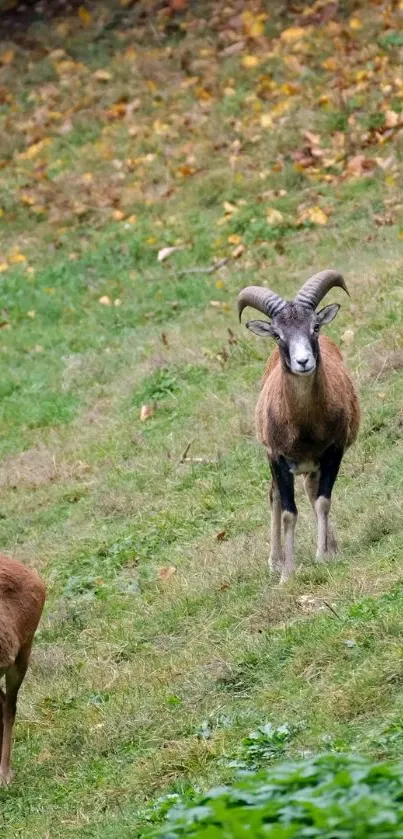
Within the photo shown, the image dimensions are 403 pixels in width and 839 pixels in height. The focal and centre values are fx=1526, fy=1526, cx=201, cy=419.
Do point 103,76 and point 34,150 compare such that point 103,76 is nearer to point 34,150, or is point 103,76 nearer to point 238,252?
point 34,150

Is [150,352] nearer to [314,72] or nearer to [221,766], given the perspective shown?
[314,72]

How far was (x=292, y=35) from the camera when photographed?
2533cm

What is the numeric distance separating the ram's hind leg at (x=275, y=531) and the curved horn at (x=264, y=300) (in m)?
1.38

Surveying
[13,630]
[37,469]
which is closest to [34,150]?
[37,469]

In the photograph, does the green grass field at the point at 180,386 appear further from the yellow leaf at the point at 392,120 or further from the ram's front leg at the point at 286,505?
the ram's front leg at the point at 286,505

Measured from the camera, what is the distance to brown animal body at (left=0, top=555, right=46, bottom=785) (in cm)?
1006

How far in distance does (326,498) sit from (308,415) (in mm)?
650

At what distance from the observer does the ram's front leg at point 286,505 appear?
38.1ft

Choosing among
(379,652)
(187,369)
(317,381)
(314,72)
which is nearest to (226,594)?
(317,381)

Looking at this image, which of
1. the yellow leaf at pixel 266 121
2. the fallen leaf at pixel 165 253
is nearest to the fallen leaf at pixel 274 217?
the fallen leaf at pixel 165 253

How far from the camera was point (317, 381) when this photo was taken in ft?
→ 38.2

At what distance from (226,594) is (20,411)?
7464 millimetres

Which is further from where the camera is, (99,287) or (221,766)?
(99,287)

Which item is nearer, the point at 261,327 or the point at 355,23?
the point at 261,327
